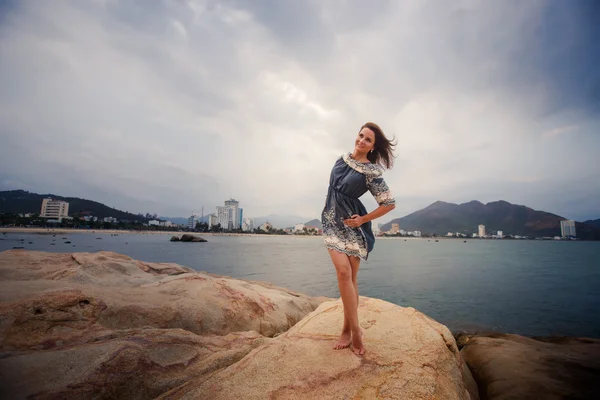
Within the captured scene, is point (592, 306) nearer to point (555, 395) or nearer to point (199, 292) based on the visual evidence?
point (555, 395)

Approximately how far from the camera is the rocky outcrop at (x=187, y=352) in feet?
7.00

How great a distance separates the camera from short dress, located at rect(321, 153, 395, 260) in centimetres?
306

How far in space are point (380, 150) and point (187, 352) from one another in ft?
11.4

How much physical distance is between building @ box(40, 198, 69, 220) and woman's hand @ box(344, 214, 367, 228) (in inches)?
7227

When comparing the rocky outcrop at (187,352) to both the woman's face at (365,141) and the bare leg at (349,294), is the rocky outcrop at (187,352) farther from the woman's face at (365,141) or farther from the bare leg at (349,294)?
the woman's face at (365,141)

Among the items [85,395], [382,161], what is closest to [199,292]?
[85,395]

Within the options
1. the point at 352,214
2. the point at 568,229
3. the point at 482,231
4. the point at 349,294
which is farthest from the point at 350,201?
the point at 568,229

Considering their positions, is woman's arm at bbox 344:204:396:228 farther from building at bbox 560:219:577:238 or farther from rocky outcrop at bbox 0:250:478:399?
building at bbox 560:219:577:238

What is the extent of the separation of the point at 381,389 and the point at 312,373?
0.64m

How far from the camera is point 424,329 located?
11.7 feet

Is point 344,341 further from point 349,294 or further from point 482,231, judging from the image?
point 482,231

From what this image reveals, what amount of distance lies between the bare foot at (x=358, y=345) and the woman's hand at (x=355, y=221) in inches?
49.0

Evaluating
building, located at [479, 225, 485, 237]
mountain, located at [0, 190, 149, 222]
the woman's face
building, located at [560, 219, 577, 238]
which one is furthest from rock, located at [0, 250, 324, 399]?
building, located at [560, 219, 577, 238]

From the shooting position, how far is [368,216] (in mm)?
2988
